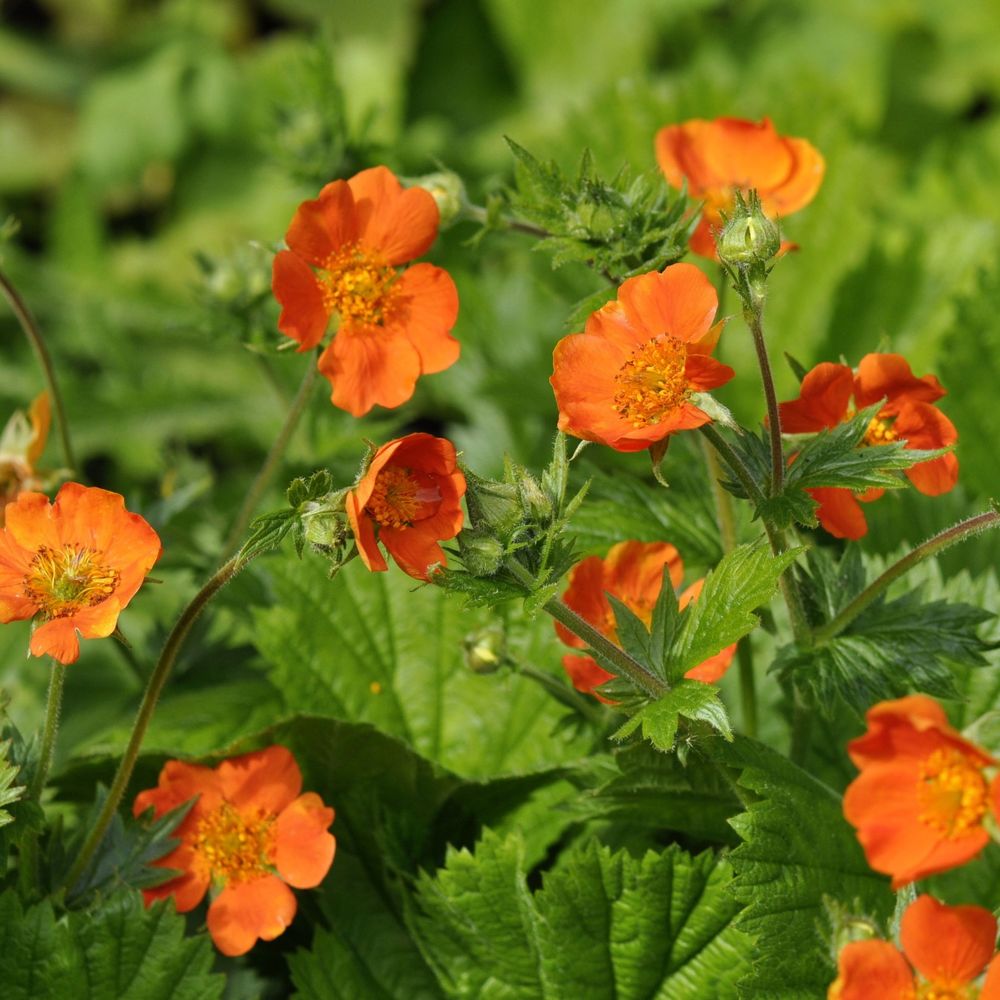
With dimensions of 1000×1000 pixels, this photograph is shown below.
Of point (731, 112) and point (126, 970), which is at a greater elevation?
point (731, 112)

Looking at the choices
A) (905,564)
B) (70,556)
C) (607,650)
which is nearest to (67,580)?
(70,556)

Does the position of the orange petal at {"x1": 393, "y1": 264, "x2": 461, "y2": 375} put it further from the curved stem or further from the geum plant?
the curved stem

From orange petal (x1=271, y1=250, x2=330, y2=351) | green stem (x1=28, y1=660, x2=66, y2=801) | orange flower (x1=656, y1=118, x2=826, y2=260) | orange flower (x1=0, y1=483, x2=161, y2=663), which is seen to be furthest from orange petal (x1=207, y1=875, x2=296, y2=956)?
orange flower (x1=656, y1=118, x2=826, y2=260)

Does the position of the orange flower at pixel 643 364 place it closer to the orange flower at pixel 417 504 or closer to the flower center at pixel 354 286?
the orange flower at pixel 417 504

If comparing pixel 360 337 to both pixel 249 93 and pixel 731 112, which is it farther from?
pixel 249 93

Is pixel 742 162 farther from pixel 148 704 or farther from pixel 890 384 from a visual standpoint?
pixel 148 704

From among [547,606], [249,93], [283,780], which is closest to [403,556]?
[547,606]

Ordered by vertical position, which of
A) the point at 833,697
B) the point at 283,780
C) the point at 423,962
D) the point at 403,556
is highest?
the point at 403,556
